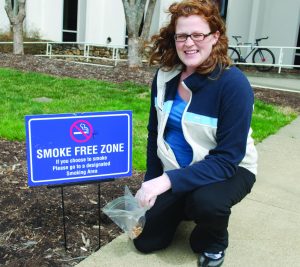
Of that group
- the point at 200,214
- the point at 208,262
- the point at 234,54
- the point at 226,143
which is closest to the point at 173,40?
the point at 226,143

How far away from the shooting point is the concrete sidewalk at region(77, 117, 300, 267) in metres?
2.92

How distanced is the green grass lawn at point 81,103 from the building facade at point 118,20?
714 cm

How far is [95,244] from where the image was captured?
121 inches

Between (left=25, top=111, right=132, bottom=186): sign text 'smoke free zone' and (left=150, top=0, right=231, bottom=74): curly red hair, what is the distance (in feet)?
1.43

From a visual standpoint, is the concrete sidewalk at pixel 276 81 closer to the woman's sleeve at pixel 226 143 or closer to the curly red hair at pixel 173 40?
the curly red hair at pixel 173 40

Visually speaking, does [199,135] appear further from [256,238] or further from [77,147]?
[256,238]

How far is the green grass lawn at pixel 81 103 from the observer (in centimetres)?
566

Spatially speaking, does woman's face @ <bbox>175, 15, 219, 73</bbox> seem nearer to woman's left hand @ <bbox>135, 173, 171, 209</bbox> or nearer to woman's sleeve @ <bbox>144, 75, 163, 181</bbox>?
woman's sleeve @ <bbox>144, 75, 163, 181</bbox>

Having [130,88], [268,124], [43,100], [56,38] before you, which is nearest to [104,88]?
[130,88]

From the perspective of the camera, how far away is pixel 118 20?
61.4 ft

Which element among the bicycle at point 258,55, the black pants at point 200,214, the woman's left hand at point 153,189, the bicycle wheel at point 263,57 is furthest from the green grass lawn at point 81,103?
the bicycle wheel at point 263,57

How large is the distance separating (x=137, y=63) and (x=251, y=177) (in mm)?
9359

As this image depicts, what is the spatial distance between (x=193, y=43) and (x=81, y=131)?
0.82m

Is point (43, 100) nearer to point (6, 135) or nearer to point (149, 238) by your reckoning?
point (6, 135)
